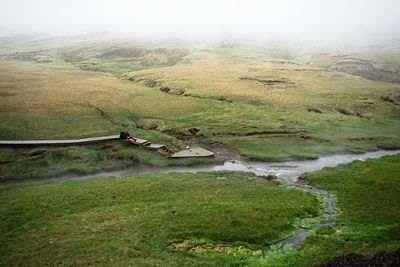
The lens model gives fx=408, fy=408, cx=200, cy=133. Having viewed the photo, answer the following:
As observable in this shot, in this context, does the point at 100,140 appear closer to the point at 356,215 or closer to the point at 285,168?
the point at 285,168

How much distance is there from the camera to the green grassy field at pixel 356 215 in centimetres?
2838

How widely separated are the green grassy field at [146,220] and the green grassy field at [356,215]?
2554mm

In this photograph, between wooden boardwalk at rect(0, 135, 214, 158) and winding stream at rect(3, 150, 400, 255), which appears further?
wooden boardwalk at rect(0, 135, 214, 158)

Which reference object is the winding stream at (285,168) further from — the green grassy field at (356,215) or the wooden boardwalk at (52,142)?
the wooden boardwalk at (52,142)

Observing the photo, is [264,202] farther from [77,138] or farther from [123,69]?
[123,69]

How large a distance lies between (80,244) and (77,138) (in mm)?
32058

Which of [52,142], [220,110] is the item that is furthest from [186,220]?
→ [220,110]

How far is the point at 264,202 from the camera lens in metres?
37.1

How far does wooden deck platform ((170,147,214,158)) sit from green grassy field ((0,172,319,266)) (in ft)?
28.3

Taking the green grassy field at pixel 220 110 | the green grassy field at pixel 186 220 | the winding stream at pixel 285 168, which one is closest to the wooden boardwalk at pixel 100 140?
the green grassy field at pixel 220 110

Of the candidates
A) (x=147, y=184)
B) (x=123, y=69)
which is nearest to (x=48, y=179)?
(x=147, y=184)

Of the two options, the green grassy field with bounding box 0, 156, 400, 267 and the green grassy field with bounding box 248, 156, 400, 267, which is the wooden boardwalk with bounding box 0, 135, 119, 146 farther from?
the green grassy field with bounding box 248, 156, 400, 267

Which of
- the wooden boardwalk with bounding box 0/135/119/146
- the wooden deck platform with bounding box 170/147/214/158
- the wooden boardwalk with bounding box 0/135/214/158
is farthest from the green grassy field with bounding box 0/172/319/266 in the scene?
the wooden boardwalk with bounding box 0/135/119/146

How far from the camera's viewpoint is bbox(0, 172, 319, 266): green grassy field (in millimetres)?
27781
